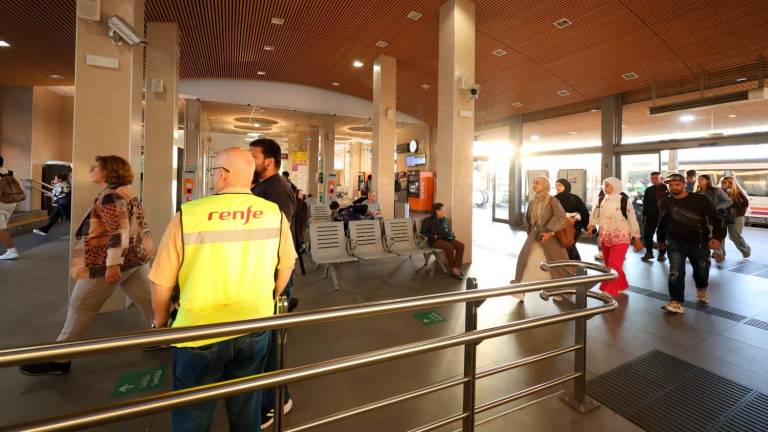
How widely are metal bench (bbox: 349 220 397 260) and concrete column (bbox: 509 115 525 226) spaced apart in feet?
29.4

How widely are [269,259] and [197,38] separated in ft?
31.0

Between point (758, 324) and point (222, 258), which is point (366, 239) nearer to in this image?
point (222, 258)

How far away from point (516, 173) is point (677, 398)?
→ 11452 millimetres

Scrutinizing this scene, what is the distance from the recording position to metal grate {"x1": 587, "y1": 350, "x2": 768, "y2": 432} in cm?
223

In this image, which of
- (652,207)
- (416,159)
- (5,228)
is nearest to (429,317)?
(652,207)

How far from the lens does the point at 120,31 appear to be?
383 cm

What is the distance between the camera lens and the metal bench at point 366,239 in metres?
5.55

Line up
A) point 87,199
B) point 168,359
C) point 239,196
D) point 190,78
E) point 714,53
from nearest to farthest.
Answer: point 239,196 < point 168,359 < point 87,199 < point 714,53 < point 190,78

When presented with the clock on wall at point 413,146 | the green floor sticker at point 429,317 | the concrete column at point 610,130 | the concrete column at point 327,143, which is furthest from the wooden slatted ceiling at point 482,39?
the clock on wall at point 413,146

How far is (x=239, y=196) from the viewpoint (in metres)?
1.45

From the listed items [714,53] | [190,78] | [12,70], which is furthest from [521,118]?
[12,70]

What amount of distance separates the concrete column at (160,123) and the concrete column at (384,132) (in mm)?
4732

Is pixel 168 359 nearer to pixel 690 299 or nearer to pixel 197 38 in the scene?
pixel 690 299

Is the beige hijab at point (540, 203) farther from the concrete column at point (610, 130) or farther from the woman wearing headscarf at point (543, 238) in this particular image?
the concrete column at point (610, 130)
